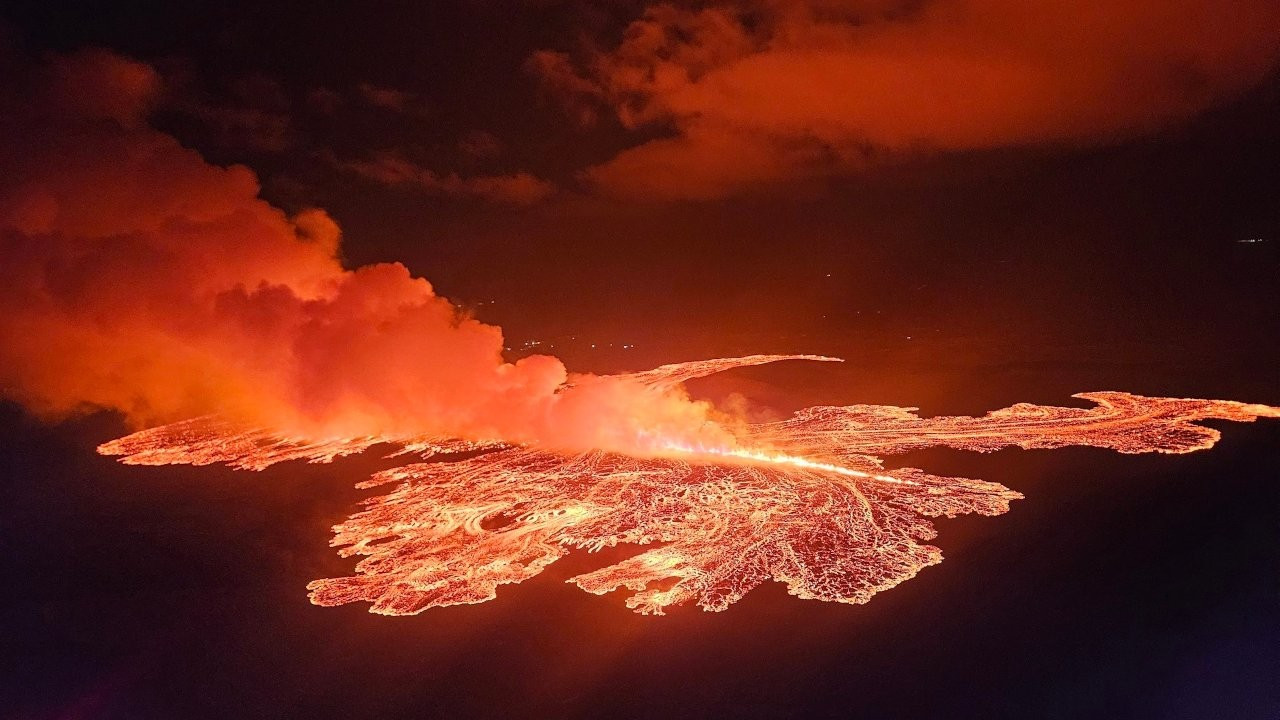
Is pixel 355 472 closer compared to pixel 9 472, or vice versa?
pixel 355 472

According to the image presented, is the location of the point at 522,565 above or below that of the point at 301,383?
below

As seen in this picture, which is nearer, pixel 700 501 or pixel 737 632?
pixel 737 632

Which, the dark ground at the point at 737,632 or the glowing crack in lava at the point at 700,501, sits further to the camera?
the glowing crack in lava at the point at 700,501

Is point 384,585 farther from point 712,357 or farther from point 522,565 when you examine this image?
point 712,357

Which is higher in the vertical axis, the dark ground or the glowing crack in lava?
the glowing crack in lava

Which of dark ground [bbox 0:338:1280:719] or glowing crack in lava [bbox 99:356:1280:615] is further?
glowing crack in lava [bbox 99:356:1280:615]

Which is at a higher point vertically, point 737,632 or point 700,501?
point 700,501

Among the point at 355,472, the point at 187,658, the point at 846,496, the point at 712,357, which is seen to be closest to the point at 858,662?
the point at 846,496

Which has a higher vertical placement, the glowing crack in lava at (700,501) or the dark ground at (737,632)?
the glowing crack in lava at (700,501)
